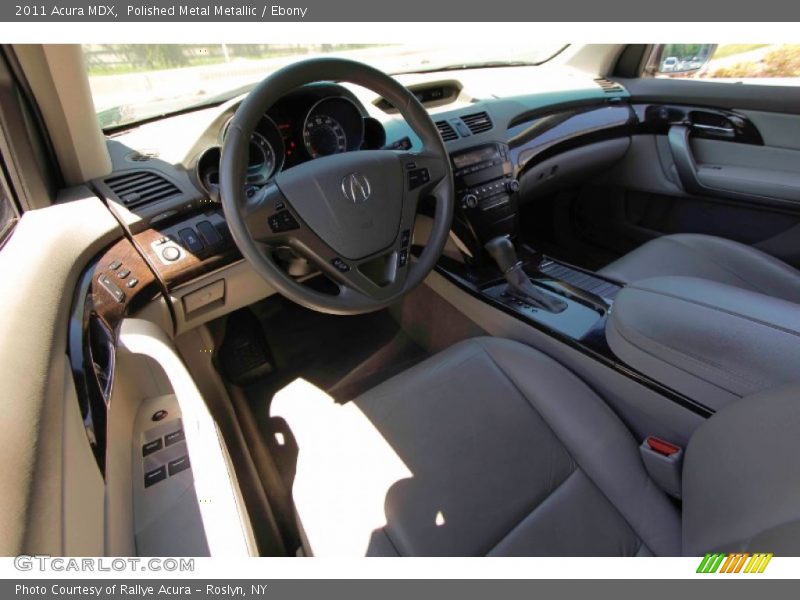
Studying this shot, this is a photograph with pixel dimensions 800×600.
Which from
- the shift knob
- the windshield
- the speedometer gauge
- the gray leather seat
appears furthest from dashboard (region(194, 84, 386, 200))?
the gray leather seat

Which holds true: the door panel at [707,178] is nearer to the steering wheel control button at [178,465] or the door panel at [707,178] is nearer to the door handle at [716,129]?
the door handle at [716,129]

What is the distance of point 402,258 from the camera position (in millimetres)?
1228

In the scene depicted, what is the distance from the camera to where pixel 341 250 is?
1.14 m

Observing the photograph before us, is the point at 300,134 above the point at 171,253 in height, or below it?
above

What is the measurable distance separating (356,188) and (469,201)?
61 centimetres

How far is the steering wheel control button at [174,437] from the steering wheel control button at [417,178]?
76cm

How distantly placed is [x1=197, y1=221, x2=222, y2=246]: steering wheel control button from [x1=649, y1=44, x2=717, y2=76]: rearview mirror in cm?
208

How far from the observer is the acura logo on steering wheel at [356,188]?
1.14m

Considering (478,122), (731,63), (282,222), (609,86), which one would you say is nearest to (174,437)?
(282,222)

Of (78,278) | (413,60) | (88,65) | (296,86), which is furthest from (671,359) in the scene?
(413,60)

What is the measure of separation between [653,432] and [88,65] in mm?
1539

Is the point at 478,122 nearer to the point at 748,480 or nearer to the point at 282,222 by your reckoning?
the point at 282,222

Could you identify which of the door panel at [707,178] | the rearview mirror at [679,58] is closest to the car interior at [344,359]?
the door panel at [707,178]

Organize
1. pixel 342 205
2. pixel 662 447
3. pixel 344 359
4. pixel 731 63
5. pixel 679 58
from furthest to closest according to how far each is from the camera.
Result: pixel 679 58 → pixel 731 63 → pixel 344 359 → pixel 342 205 → pixel 662 447
